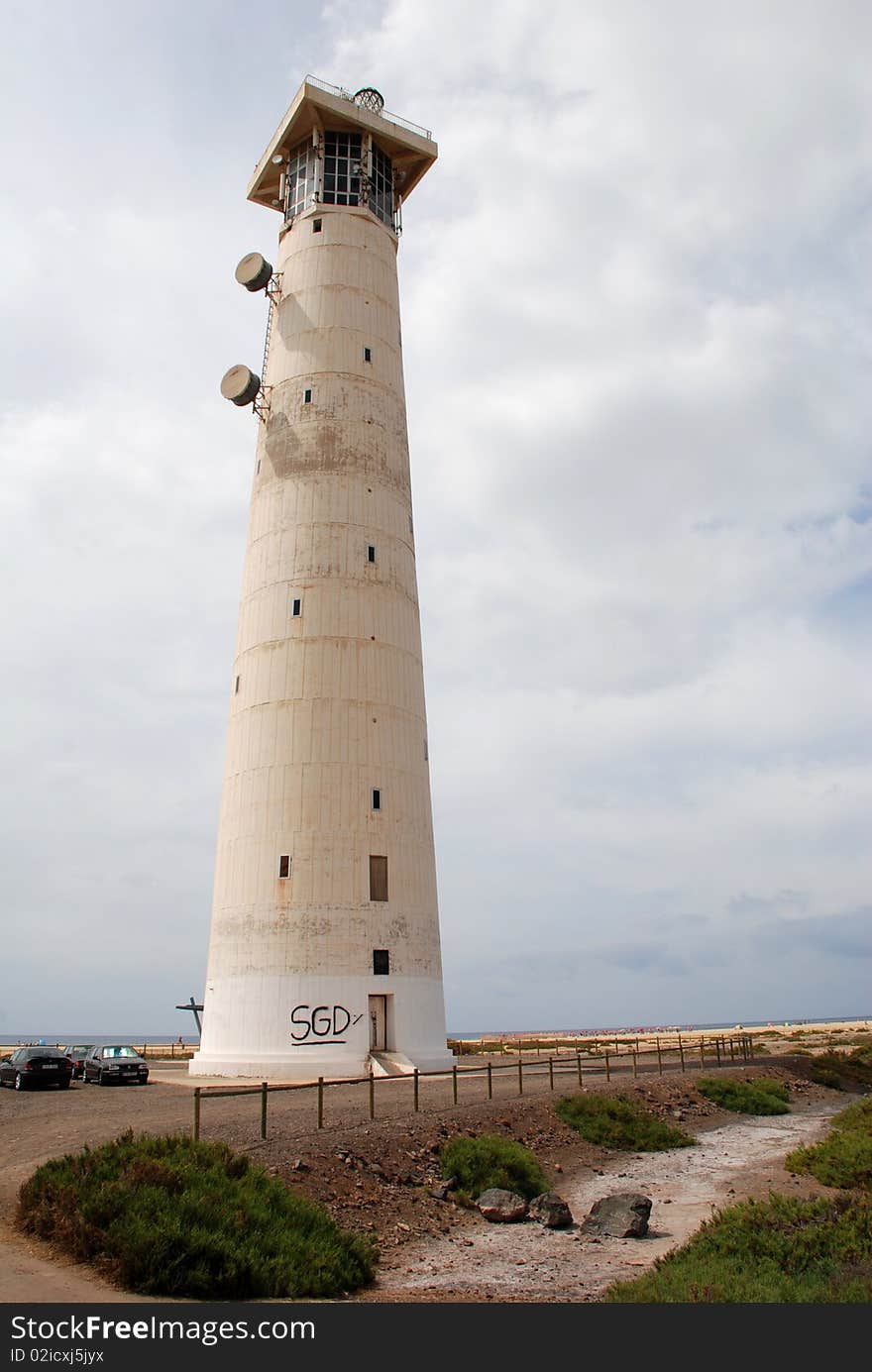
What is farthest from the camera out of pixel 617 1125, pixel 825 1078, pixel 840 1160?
pixel 825 1078

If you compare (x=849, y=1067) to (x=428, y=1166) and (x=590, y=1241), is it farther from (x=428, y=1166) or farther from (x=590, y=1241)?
(x=590, y=1241)

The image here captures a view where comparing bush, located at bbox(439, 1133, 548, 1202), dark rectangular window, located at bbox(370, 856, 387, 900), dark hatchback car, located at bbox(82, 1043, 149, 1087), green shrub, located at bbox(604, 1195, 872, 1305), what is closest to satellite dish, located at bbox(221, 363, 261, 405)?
dark rectangular window, located at bbox(370, 856, 387, 900)

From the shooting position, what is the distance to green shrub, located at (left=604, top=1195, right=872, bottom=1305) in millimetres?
10258

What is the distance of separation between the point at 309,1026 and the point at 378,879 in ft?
16.2

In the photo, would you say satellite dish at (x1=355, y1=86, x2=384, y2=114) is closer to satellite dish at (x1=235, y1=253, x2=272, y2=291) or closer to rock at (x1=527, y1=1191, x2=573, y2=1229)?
satellite dish at (x1=235, y1=253, x2=272, y2=291)

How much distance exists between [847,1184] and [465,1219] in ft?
23.6

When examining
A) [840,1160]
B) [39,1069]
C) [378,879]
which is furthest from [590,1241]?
[39,1069]

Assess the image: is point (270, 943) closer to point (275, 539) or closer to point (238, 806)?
point (238, 806)

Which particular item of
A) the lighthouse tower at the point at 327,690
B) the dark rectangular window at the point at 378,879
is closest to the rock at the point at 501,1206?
the lighthouse tower at the point at 327,690

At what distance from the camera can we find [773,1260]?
11.7 metres

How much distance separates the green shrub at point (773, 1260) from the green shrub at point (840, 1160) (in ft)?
13.4

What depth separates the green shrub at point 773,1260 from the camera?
33.7 feet

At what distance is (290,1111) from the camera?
21.7m

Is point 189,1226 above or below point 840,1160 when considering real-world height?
above
